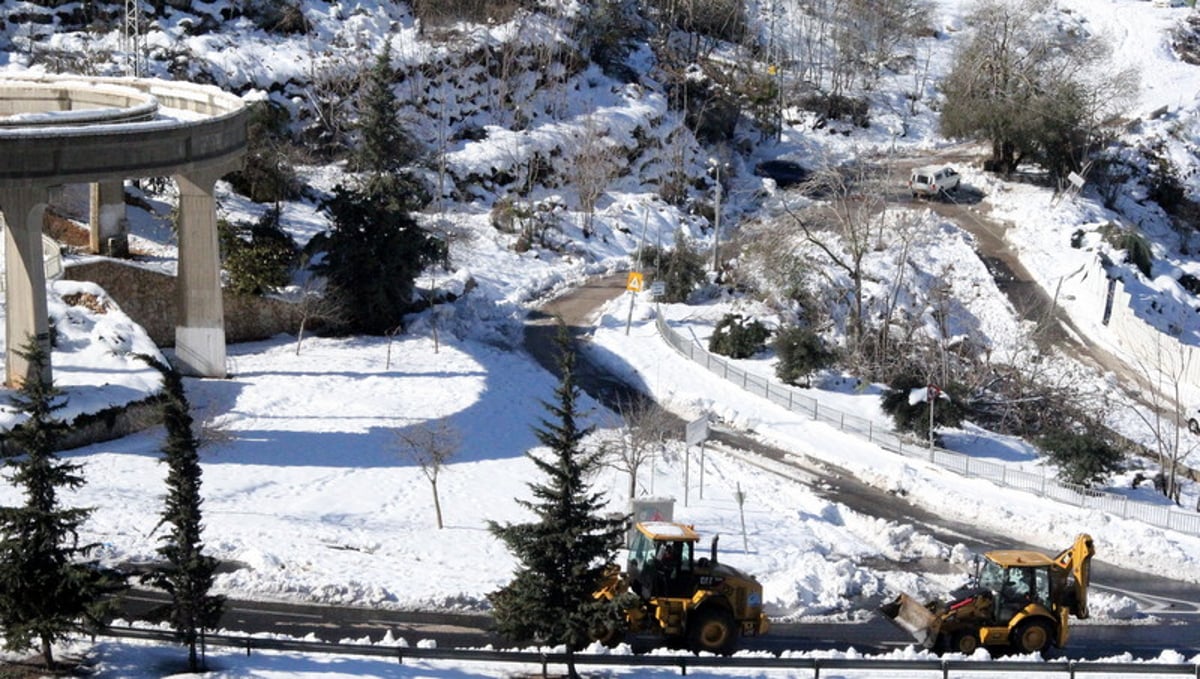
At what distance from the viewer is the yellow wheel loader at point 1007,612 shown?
83.6ft

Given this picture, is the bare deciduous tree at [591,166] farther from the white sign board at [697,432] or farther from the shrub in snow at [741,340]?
the white sign board at [697,432]

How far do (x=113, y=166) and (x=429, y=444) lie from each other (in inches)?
439

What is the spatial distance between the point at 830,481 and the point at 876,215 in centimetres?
2550

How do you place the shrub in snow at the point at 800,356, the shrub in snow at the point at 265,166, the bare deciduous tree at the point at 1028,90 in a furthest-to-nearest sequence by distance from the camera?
the bare deciduous tree at the point at 1028,90
the shrub in snow at the point at 265,166
the shrub in snow at the point at 800,356

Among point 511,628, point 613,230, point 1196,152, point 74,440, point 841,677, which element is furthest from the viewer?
point 1196,152

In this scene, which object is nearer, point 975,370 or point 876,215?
point 975,370

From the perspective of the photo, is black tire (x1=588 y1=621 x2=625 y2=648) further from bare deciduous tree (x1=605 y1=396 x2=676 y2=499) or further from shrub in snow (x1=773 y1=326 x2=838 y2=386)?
shrub in snow (x1=773 y1=326 x2=838 y2=386)

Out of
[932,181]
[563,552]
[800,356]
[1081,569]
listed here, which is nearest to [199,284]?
[800,356]

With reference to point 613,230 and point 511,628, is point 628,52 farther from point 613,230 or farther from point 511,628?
point 511,628

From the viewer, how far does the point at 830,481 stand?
38.2 meters

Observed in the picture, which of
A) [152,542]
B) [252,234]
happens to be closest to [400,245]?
[252,234]

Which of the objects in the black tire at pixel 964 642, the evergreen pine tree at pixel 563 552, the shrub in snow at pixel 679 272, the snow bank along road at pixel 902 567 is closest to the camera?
the evergreen pine tree at pixel 563 552

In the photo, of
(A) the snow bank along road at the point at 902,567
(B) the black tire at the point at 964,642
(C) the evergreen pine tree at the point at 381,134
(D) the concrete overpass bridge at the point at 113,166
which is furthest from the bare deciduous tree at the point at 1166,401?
(D) the concrete overpass bridge at the point at 113,166

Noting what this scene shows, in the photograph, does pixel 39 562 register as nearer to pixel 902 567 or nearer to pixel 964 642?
pixel 964 642
